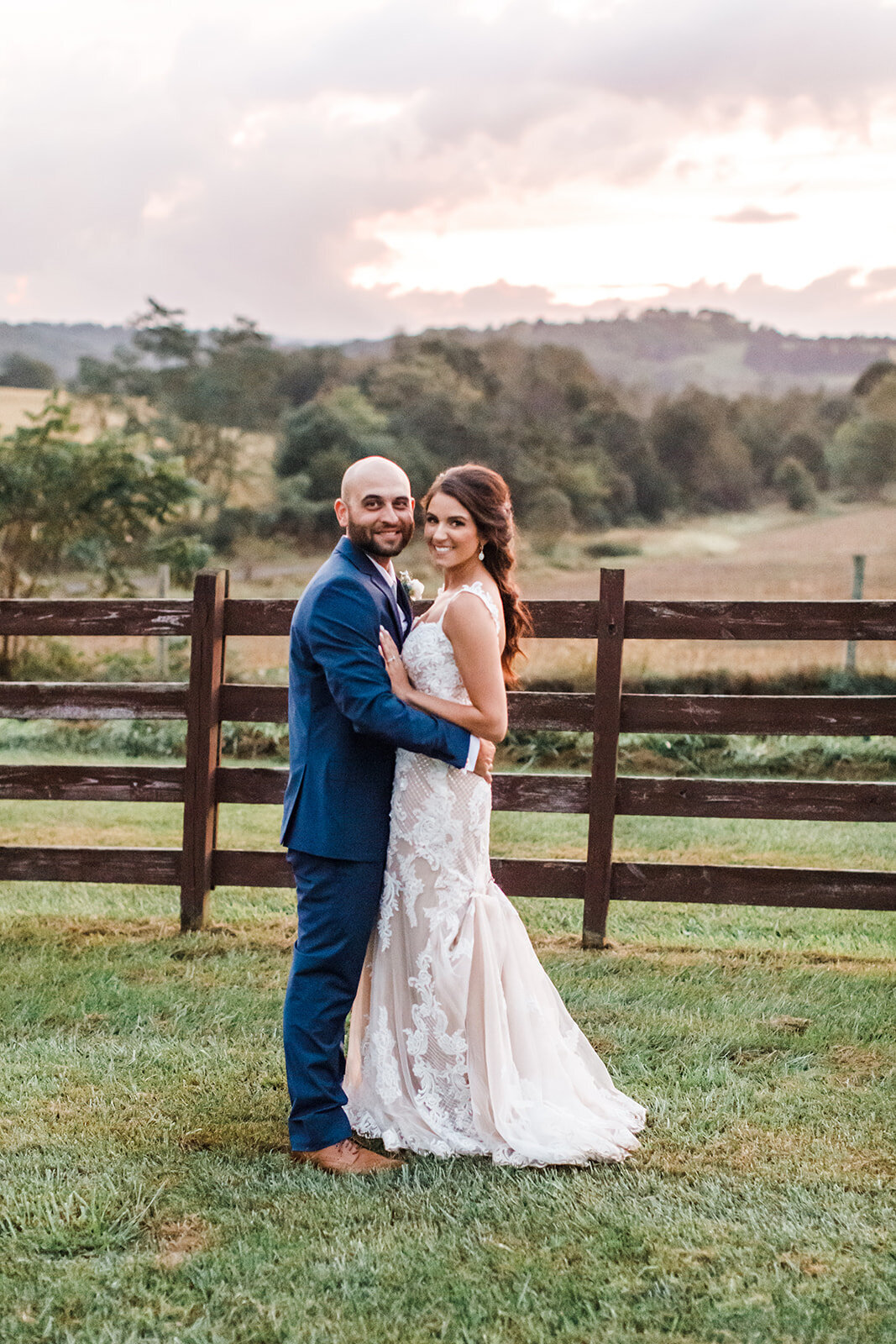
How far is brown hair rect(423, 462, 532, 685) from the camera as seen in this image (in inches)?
145

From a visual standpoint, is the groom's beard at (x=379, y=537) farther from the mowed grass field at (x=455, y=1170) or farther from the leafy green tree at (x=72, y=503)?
the leafy green tree at (x=72, y=503)

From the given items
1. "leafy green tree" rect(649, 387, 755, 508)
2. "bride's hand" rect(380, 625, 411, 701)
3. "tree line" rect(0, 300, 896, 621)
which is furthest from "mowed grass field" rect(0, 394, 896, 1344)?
"leafy green tree" rect(649, 387, 755, 508)

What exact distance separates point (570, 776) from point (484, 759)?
81.9 inches

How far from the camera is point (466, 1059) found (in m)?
3.69

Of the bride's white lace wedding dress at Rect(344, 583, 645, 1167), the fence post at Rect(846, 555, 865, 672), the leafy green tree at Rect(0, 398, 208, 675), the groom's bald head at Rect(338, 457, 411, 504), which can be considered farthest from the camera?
the leafy green tree at Rect(0, 398, 208, 675)

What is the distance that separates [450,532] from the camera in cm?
367

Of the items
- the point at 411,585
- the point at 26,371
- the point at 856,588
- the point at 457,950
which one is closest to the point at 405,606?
the point at 411,585

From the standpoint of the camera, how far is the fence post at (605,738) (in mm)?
5793

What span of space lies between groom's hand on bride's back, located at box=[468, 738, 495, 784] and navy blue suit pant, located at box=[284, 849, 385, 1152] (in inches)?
16.4

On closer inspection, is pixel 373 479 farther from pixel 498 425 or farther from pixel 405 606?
pixel 498 425

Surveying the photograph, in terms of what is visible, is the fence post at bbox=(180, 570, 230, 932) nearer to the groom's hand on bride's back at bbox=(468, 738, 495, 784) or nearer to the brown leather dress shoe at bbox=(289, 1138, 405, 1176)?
the groom's hand on bride's back at bbox=(468, 738, 495, 784)

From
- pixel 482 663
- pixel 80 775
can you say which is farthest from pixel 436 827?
pixel 80 775

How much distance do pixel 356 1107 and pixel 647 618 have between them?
9.35 ft

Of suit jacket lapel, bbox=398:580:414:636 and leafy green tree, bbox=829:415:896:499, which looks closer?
suit jacket lapel, bbox=398:580:414:636
